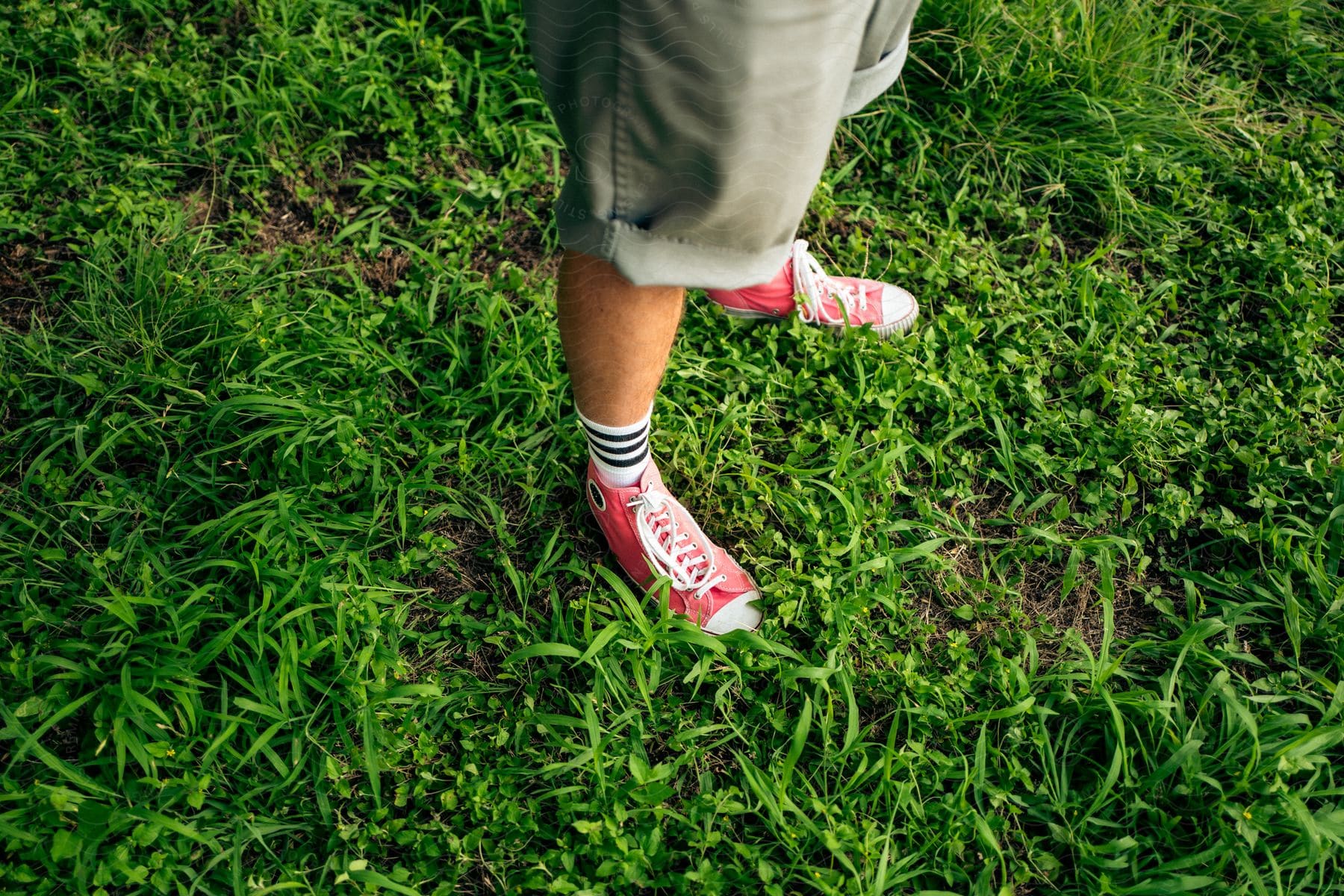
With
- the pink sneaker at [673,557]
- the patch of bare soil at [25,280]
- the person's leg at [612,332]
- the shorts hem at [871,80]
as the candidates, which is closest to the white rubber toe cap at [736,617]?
the pink sneaker at [673,557]

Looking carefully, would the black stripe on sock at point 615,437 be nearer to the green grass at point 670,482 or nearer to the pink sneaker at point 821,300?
the green grass at point 670,482

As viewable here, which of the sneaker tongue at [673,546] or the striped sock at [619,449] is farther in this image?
the sneaker tongue at [673,546]

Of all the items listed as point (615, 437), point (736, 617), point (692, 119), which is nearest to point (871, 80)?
point (692, 119)

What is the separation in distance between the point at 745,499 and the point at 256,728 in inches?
44.7

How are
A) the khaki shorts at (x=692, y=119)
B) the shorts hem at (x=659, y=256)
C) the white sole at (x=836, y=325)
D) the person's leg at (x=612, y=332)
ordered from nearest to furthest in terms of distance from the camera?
the khaki shorts at (x=692, y=119) → the shorts hem at (x=659, y=256) → the person's leg at (x=612, y=332) → the white sole at (x=836, y=325)

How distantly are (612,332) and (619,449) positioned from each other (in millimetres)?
350

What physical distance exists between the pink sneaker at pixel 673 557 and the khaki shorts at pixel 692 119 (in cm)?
66

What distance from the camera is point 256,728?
1678 millimetres

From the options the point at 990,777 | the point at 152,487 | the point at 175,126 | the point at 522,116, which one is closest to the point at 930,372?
the point at 990,777

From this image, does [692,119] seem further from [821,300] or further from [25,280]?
[25,280]

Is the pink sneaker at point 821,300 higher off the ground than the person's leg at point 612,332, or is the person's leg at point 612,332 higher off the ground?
the person's leg at point 612,332

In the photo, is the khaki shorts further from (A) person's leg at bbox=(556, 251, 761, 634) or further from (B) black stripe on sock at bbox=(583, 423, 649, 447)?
(B) black stripe on sock at bbox=(583, 423, 649, 447)

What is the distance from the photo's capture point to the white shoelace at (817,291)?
7.27 feet

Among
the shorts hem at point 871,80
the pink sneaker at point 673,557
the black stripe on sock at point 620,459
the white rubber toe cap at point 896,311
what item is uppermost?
the shorts hem at point 871,80
